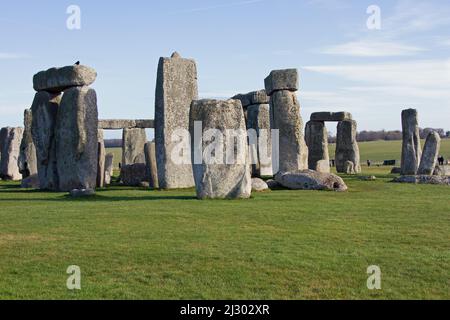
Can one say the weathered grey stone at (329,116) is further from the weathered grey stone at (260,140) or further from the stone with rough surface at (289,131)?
the stone with rough surface at (289,131)

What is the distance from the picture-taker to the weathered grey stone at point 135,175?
1974 cm

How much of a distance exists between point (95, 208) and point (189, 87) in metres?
6.99

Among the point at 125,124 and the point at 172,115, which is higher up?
the point at 125,124

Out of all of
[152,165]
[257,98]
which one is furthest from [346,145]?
[152,165]

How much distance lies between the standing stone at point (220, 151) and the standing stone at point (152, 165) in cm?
461

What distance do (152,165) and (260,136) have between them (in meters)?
6.48

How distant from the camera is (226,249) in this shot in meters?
8.10

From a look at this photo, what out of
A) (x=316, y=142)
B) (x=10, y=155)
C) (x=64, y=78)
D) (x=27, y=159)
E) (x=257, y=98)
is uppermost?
(x=64, y=78)

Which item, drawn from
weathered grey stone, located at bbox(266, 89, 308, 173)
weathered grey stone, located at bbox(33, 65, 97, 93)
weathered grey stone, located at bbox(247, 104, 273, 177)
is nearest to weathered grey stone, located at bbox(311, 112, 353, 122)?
weathered grey stone, located at bbox(247, 104, 273, 177)

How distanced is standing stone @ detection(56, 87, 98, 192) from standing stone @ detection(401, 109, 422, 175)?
12.7 m

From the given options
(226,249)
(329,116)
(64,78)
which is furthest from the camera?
(329,116)

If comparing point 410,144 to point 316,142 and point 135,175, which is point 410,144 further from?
point 135,175

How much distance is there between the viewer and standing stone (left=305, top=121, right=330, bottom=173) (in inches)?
1105
